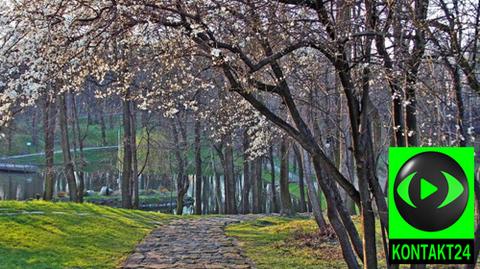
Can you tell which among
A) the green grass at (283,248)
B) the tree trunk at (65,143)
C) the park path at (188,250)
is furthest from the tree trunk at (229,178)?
the park path at (188,250)

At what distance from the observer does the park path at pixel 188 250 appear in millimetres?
8344

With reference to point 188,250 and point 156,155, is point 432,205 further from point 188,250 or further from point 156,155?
point 156,155

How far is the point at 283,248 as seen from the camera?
10.3 m

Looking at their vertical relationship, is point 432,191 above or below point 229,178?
below

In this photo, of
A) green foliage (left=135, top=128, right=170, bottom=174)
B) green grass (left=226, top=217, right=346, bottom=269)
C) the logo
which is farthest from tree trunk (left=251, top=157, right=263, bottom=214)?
the logo

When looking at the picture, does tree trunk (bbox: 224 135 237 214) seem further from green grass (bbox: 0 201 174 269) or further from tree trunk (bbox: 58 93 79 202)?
green grass (bbox: 0 201 174 269)

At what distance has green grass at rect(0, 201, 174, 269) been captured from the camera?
8.34 m

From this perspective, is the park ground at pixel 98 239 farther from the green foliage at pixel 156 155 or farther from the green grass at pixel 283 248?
the green foliage at pixel 156 155

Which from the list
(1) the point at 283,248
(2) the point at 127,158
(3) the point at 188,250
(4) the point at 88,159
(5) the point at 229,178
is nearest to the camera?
(3) the point at 188,250

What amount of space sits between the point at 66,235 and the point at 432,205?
9.01m

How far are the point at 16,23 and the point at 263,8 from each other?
2.06 metres

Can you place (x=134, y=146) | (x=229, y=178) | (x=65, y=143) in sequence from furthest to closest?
(x=229, y=178)
(x=134, y=146)
(x=65, y=143)

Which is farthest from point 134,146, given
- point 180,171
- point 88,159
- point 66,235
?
point 88,159

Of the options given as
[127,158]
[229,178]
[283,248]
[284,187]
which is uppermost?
[127,158]
